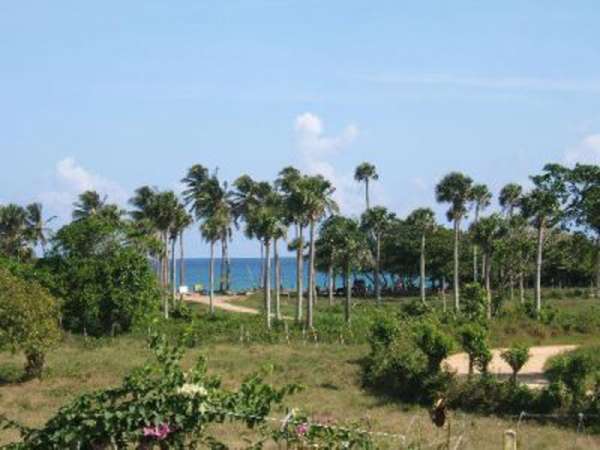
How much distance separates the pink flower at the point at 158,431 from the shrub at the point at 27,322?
2419cm

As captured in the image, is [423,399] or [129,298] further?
[129,298]

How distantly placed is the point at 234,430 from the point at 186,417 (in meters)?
12.7

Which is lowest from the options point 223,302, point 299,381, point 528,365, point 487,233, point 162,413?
point 299,381

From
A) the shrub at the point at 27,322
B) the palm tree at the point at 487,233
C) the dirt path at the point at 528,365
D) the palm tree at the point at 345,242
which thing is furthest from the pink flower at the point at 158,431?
the palm tree at the point at 487,233

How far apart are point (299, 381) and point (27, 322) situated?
30.1 ft

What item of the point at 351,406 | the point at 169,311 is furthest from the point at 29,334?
the point at 169,311

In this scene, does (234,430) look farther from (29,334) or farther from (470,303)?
(470,303)

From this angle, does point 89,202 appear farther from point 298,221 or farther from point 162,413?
point 162,413

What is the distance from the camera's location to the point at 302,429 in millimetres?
6301

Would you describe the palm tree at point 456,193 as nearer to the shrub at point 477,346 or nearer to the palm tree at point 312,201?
the palm tree at point 312,201

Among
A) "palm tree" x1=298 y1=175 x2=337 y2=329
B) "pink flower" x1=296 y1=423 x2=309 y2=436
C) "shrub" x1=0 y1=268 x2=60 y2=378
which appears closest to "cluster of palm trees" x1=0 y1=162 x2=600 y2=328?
"palm tree" x1=298 y1=175 x2=337 y2=329

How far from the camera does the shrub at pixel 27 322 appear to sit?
93.9ft

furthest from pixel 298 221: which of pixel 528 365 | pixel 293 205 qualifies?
pixel 528 365

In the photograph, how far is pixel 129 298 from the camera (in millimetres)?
48312
